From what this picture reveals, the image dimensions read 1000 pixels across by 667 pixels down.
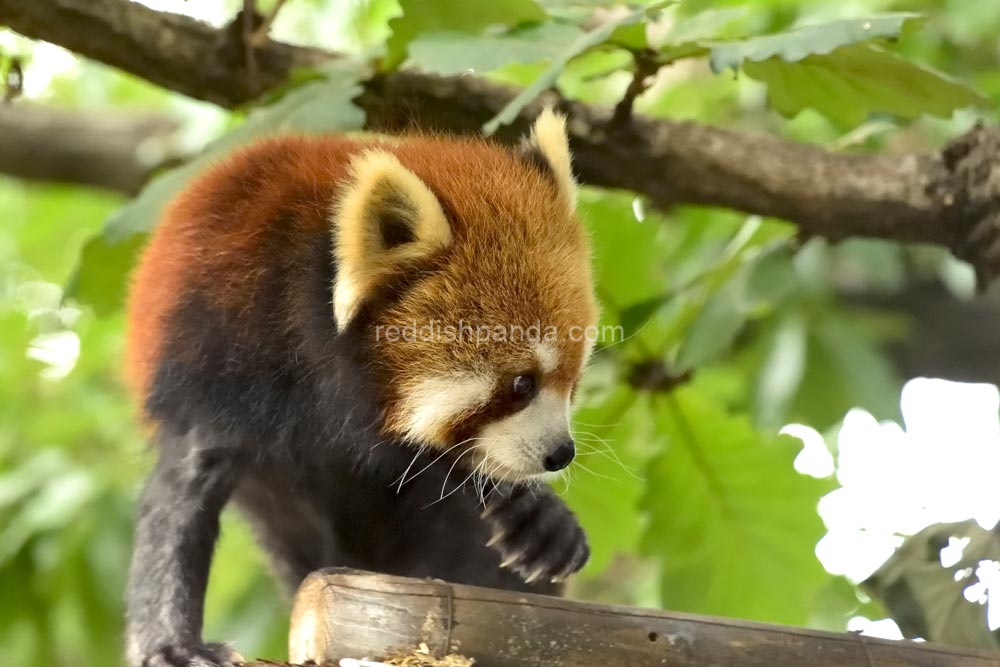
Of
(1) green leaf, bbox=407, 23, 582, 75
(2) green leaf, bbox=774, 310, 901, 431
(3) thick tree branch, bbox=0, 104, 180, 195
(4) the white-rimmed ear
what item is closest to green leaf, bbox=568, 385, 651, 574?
(4) the white-rimmed ear

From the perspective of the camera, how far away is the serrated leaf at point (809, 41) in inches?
60.6

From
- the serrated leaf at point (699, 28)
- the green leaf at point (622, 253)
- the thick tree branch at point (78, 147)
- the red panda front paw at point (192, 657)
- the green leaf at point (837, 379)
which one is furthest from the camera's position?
the thick tree branch at point (78, 147)

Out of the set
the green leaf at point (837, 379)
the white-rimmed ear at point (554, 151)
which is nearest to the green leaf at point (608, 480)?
the white-rimmed ear at point (554, 151)

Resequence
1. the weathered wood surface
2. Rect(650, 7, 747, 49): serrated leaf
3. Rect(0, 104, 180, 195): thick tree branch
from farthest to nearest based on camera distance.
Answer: Rect(0, 104, 180, 195): thick tree branch
Rect(650, 7, 747, 49): serrated leaf
the weathered wood surface

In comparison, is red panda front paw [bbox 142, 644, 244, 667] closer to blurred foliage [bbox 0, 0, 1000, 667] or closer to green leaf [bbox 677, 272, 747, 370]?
blurred foliage [bbox 0, 0, 1000, 667]

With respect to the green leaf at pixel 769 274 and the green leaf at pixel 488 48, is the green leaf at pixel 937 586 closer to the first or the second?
the green leaf at pixel 769 274

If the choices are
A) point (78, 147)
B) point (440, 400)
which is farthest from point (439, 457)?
point (78, 147)

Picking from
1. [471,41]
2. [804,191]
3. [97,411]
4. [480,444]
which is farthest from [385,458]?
[97,411]

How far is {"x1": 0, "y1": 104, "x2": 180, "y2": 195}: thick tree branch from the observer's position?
320 centimetres

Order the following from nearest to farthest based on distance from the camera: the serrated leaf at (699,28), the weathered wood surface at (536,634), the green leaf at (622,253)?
the weathered wood surface at (536,634) < the serrated leaf at (699,28) < the green leaf at (622,253)

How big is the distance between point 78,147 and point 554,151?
2.23m

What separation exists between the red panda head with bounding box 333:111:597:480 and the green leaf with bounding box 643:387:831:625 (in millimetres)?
563

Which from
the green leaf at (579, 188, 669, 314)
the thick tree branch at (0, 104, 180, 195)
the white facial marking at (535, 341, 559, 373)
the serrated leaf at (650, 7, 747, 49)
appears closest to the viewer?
the white facial marking at (535, 341, 559, 373)

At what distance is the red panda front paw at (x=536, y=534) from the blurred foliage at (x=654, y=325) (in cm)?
28
